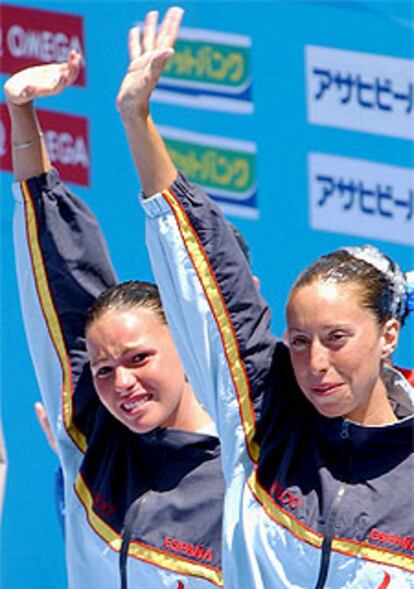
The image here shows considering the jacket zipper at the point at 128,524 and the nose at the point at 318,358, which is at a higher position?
the nose at the point at 318,358

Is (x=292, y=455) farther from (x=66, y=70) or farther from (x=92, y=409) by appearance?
(x=66, y=70)

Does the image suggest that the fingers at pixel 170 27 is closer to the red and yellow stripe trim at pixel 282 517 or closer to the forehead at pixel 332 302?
the forehead at pixel 332 302

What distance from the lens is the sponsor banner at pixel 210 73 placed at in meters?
4.32

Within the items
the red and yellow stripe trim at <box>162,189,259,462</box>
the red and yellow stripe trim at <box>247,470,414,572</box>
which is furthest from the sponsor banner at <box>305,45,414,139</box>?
the red and yellow stripe trim at <box>247,470,414,572</box>

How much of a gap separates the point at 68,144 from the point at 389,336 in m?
2.61

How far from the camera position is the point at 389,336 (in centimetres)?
249

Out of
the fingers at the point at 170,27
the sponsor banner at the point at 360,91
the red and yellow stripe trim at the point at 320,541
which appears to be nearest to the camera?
the red and yellow stripe trim at the point at 320,541

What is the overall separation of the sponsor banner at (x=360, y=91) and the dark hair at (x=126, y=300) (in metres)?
1.33

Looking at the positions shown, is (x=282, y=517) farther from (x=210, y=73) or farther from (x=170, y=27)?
(x=210, y=73)

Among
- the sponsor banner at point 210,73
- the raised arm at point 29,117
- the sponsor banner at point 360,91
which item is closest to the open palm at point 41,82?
the raised arm at point 29,117

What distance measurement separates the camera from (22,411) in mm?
5008

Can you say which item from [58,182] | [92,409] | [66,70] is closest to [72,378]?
[92,409]

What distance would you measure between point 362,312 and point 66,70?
2.35 feet

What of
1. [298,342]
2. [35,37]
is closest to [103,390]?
[298,342]
